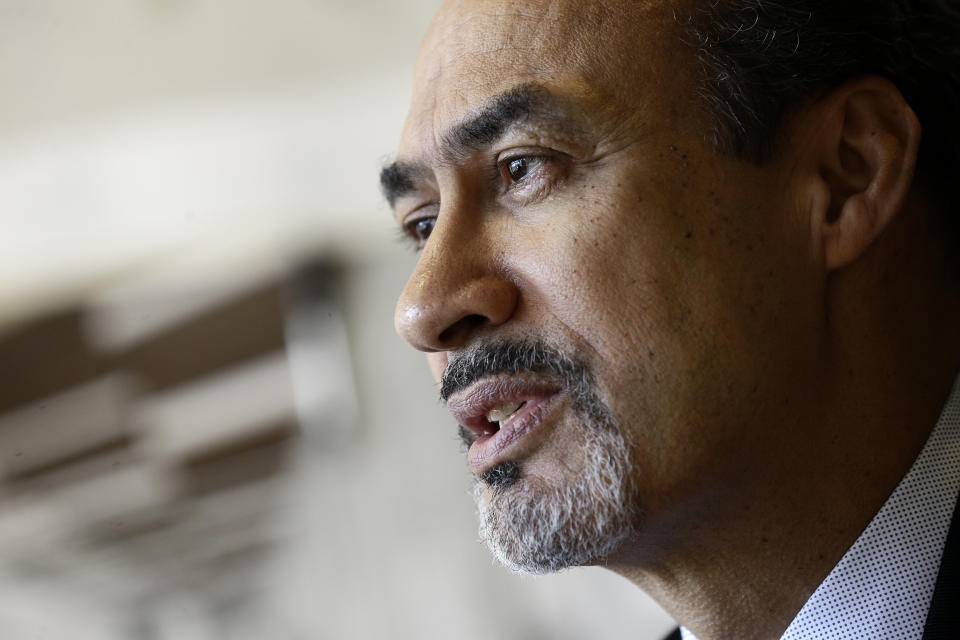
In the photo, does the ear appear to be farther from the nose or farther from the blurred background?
the blurred background

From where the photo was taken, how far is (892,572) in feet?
3.38

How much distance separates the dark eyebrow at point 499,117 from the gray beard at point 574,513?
39cm

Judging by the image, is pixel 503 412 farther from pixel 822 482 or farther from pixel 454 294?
pixel 822 482

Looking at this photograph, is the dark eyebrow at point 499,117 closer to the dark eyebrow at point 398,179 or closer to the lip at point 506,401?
the dark eyebrow at point 398,179

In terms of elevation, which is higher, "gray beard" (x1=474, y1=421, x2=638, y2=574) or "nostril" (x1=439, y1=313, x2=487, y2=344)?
"nostril" (x1=439, y1=313, x2=487, y2=344)

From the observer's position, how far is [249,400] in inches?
60.3

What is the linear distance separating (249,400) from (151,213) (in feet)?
1.27

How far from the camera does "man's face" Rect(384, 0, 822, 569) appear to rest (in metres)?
0.97

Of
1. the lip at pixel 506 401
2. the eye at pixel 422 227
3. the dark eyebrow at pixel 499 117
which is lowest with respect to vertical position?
the lip at pixel 506 401

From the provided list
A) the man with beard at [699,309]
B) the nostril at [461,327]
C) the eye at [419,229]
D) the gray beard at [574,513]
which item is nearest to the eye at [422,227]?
the eye at [419,229]

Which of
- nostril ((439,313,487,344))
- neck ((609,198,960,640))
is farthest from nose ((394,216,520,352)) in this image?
neck ((609,198,960,640))

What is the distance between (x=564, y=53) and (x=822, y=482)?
65cm

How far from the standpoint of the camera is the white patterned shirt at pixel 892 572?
3.34ft

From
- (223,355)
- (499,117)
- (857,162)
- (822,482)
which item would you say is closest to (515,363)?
(499,117)
